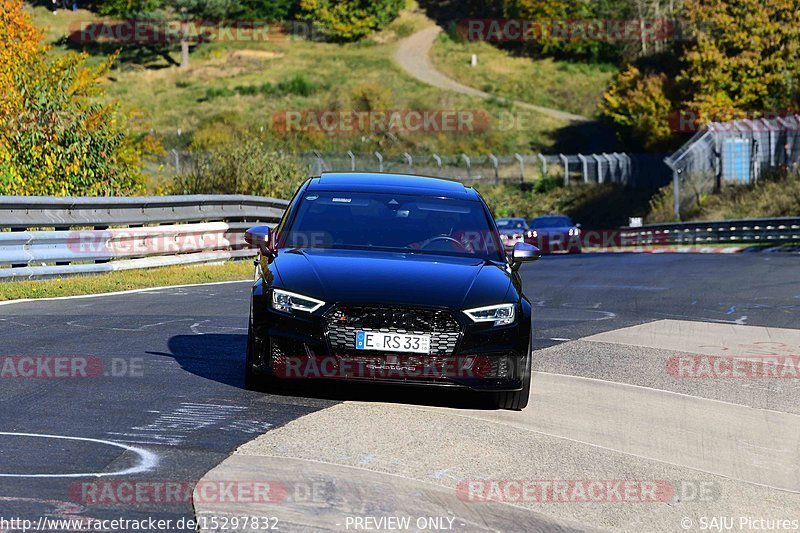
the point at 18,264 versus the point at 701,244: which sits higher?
the point at 18,264

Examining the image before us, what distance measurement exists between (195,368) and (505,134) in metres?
70.8

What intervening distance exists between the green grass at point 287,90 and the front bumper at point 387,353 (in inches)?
2353

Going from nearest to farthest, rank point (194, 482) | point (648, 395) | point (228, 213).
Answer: point (194, 482)
point (648, 395)
point (228, 213)

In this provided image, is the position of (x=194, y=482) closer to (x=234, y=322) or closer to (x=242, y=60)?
(x=234, y=322)

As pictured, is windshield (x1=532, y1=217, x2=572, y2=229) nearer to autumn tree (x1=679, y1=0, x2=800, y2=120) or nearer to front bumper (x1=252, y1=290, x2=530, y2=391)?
autumn tree (x1=679, y1=0, x2=800, y2=120)

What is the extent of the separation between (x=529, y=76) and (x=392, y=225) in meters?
85.8

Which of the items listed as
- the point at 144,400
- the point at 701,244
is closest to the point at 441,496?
the point at 144,400

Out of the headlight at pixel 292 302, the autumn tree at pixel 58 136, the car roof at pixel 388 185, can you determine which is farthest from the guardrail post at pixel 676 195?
the headlight at pixel 292 302

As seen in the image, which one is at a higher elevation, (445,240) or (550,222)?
(445,240)

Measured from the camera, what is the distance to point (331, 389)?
9195 mm

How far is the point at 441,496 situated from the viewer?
6.49 meters

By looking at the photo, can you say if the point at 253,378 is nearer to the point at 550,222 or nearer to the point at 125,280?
the point at 125,280

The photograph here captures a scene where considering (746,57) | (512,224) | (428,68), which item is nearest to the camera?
(512,224)

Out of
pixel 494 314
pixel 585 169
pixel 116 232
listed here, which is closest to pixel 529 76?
pixel 585 169
